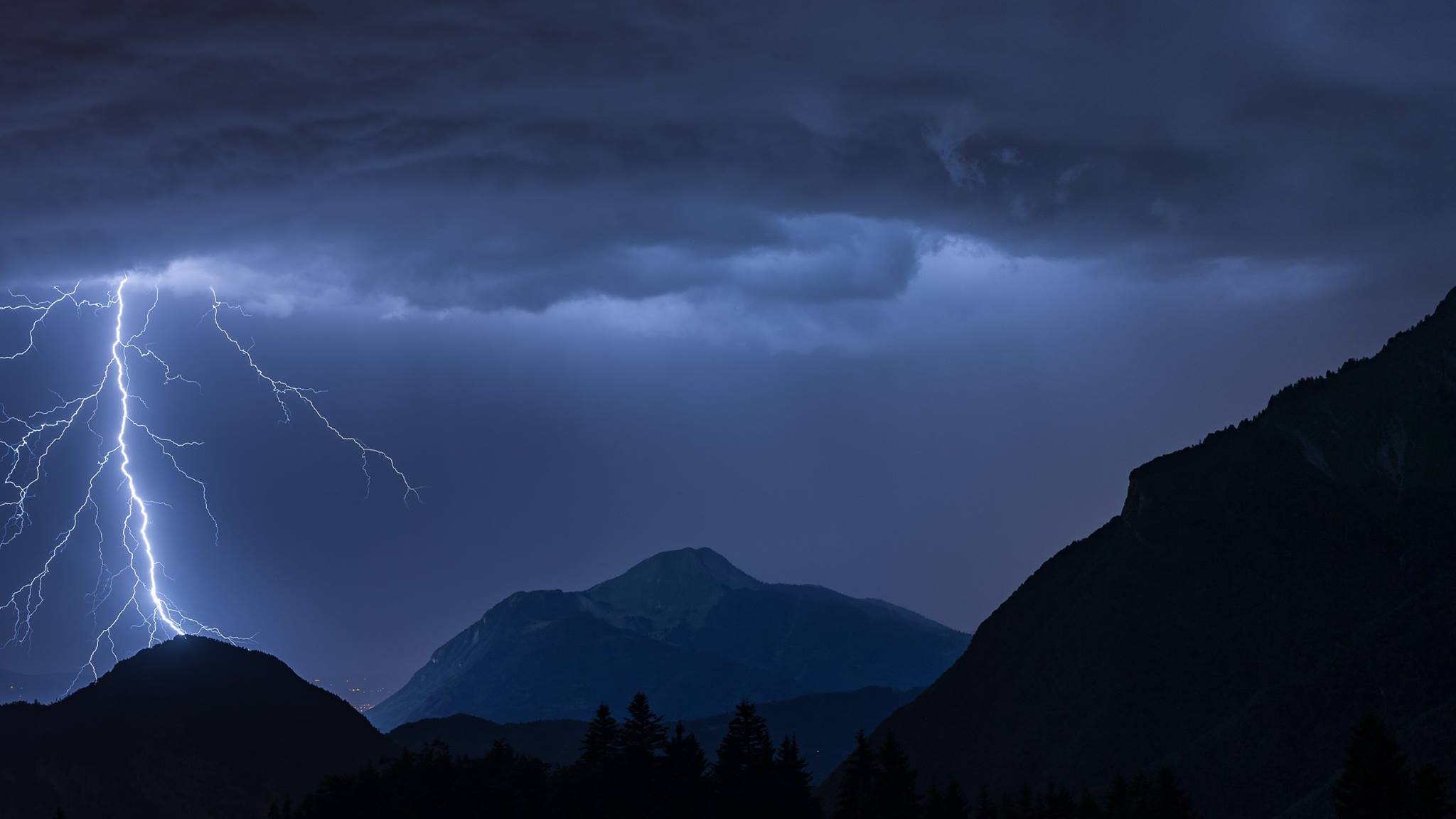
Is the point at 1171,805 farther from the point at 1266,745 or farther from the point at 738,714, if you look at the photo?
the point at 1266,745

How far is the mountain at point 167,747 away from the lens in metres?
168

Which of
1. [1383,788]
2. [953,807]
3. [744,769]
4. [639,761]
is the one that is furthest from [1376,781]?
[639,761]

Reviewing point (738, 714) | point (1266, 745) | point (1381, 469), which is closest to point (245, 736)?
point (738, 714)

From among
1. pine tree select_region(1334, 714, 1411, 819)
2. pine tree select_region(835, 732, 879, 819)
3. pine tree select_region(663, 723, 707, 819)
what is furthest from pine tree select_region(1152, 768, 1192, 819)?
→ pine tree select_region(663, 723, 707, 819)

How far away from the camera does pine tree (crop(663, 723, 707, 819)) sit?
9850 centimetres

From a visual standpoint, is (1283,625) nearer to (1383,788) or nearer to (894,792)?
(894,792)

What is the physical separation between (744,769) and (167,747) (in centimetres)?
10017

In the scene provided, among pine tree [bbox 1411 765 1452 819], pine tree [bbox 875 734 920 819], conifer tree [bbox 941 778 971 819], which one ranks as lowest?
pine tree [bbox 1411 765 1452 819]

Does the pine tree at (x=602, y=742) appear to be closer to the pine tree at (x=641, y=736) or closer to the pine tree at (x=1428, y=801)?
the pine tree at (x=641, y=736)

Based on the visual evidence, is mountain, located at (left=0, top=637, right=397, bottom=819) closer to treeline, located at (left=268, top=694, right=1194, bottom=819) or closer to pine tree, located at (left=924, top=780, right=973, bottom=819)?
treeline, located at (left=268, top=694, right=1194, bottom=819)

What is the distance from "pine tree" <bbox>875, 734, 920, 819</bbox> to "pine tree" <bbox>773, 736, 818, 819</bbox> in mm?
8042

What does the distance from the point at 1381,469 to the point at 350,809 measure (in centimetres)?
13052

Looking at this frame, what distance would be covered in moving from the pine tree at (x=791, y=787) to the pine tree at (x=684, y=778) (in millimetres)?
4733

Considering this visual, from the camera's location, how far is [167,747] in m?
178
